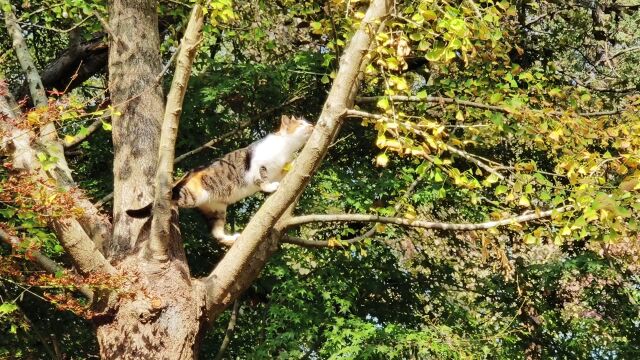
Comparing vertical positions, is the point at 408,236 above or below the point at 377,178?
below

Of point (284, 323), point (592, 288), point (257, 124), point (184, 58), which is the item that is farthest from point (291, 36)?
point (184, 58)

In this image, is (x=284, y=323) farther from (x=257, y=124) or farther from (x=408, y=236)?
(x=257, y=124)

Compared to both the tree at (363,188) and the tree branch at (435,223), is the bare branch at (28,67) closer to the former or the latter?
the tree at (363,188)

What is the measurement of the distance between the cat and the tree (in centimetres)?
58

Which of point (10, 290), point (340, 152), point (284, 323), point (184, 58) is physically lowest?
point (10, 290)

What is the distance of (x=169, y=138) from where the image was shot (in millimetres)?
4418

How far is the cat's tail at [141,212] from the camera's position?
4.79 m

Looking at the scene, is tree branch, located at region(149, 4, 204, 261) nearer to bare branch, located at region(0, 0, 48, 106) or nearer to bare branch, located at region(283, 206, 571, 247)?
bare branch, located at region(283, 206, 571, 247)

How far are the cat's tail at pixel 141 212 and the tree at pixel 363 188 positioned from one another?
0.06m

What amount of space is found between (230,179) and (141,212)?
5.17 ft

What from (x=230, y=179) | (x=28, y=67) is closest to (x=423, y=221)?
(x=230, y=179)

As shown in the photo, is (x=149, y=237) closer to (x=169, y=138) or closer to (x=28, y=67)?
(x=169, y=138)

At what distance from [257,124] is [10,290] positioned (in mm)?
3153

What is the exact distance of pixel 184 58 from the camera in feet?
13.6
